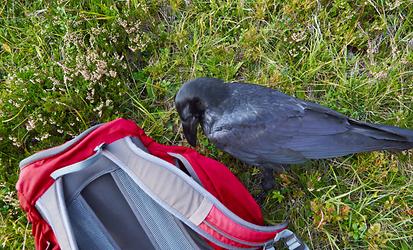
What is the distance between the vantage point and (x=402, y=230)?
8.83 feet

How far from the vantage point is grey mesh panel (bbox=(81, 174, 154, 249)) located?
242cm

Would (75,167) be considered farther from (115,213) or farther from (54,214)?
(115,213)

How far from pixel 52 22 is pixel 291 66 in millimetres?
1642

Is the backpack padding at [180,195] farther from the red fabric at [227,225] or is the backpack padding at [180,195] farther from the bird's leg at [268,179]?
the bird's leg at [268,179]

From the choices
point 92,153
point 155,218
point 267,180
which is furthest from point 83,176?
point 267,180

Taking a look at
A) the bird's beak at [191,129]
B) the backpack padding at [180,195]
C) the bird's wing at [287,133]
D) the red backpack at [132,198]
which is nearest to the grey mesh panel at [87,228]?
the red backpack at [132,198]

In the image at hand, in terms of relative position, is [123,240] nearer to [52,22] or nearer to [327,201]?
[327,201]

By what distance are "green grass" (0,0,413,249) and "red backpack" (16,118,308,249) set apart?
44 centimetres

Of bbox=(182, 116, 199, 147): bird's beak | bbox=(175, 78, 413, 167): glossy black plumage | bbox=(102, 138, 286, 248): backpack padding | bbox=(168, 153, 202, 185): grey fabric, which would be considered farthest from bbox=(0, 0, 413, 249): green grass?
bbox=(102, 138, 286, 248): backpack padding

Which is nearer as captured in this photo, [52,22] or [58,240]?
[58,240]

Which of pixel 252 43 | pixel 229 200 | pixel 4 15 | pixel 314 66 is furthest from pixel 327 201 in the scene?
pixel 4 15

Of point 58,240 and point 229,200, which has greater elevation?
point 58,240

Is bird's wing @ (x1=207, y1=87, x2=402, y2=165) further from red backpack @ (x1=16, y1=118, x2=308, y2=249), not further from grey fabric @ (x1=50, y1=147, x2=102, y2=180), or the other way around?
grey fabric @ (x1=50, y1=147, x2=102, y2=180)

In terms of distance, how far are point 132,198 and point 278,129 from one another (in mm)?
882
